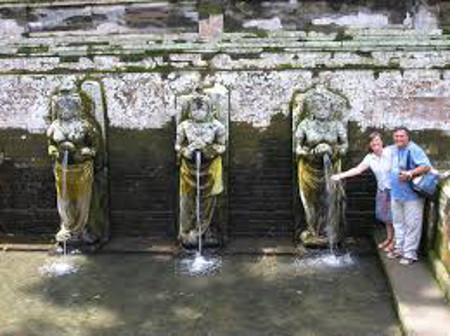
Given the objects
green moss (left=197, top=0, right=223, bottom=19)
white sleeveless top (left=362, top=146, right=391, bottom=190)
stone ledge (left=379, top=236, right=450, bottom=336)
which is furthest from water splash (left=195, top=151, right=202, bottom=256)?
green moss (left=197, top=0, right=223, bottom=19)

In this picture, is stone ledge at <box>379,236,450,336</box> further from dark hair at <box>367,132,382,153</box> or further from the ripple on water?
the ripple on water

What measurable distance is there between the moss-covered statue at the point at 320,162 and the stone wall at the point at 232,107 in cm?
31

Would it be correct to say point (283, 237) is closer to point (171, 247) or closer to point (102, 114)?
point (171, 247)

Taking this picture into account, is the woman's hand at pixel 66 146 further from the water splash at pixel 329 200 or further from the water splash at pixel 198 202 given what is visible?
the water splash at pixel 329 200

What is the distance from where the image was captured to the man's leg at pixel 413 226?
7207 mm

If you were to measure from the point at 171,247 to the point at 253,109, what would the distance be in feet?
5.99

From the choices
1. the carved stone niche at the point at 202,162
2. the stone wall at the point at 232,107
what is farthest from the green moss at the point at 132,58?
the carved stone niche at the point at 202,162

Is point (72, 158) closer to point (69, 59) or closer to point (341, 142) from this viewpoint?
point (69, 59)

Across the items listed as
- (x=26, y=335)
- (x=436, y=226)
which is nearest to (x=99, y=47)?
(x=26, y=335)

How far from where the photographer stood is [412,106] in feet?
26.7

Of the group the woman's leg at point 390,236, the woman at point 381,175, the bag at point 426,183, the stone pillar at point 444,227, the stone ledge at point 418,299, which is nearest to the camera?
the stone ledge at point 418,299

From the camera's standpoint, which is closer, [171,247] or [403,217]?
[403,217]

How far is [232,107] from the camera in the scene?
836 cm

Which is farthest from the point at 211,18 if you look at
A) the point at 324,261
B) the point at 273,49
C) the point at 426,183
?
the point at 426,183
